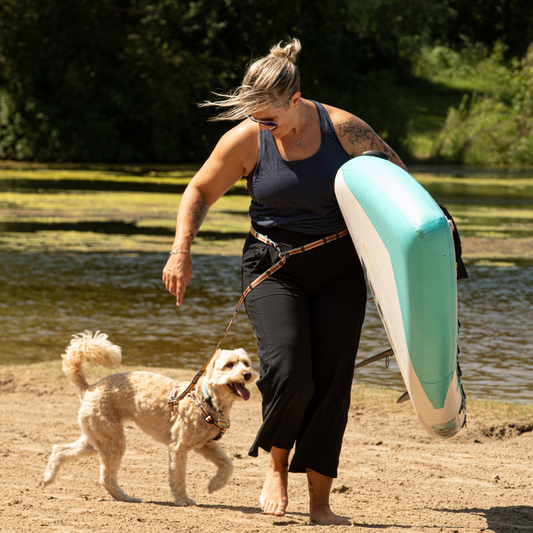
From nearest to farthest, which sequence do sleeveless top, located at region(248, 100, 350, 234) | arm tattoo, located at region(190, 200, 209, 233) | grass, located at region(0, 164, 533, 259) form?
sleeveless top, located at region(248, 100, 350, 234) → arm tattoo, located at region(190, 200, 209, 233) → grass, located at region(0, 164, 533, 259)

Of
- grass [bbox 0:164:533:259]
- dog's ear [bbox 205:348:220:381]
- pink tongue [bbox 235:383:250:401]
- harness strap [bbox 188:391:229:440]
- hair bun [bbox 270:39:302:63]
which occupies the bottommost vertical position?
grass [bbox 0:164:533:259]

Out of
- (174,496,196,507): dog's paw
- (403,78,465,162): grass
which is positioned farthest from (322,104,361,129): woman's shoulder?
(403,78,465,162): grass

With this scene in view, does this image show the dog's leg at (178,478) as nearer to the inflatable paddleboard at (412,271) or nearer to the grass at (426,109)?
the inflatable paddleboard at (412,271)

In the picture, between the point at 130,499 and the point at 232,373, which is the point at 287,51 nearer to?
the point at 232,373

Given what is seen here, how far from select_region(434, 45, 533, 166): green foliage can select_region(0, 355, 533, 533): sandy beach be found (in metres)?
31.7

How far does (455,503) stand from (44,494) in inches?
81.2

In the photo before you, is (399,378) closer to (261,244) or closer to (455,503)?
(455,503)

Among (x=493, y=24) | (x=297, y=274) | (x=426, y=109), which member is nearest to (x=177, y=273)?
(x=297, y=274)

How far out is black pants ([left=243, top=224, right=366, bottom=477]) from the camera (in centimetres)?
339

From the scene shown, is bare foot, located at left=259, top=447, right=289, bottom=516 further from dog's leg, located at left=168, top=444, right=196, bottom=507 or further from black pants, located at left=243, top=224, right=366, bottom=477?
dog's leg, located at left=168, top=444, right=196, bottom=507

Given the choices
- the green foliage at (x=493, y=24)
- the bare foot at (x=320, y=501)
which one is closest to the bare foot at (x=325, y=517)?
the bare foot at (x=320, y=501)

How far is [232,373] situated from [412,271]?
3.73 feet

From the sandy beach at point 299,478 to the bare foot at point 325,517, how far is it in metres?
→ 0.05

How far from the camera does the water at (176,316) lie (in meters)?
6.89
